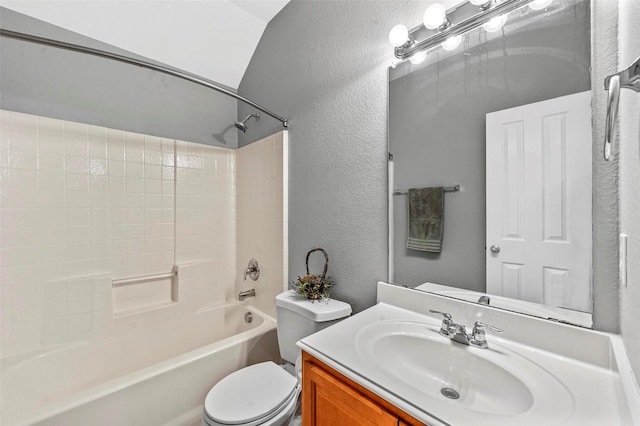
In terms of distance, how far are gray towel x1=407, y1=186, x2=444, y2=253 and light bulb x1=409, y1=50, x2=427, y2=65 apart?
56cm

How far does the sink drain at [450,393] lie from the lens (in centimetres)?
80

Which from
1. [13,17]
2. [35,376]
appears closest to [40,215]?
[35,376]

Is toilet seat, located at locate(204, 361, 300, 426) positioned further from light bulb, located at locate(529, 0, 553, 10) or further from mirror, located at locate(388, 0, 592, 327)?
light bulb, located at locate(529, 0, 553, 10)

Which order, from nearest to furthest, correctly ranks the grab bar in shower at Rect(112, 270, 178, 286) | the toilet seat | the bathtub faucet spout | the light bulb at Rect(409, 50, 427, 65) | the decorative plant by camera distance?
the toilet seat
the light bulb at Rect(409, 50, 427, 65)
the decorative plant
the grab bar in shower at Rect(112, 270, 178, 286)
the bathtub faucet spout

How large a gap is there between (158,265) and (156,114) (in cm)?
113

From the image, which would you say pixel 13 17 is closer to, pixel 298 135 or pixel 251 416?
pixel 298 135

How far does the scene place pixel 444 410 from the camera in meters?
0.59

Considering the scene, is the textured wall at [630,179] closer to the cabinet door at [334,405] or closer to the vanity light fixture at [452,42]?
the vanity light fixture at [452,42]

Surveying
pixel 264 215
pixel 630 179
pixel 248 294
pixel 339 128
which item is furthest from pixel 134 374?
pixel 630 179

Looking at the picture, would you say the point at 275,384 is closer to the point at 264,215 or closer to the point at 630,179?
the point at 264,215

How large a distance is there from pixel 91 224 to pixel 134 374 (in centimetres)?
104

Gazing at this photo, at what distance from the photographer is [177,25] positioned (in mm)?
1906

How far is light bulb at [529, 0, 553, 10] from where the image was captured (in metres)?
0.89

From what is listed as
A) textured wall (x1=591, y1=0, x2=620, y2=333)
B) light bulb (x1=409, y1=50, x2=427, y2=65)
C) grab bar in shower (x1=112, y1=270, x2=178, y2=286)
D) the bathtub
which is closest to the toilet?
the bathtub
